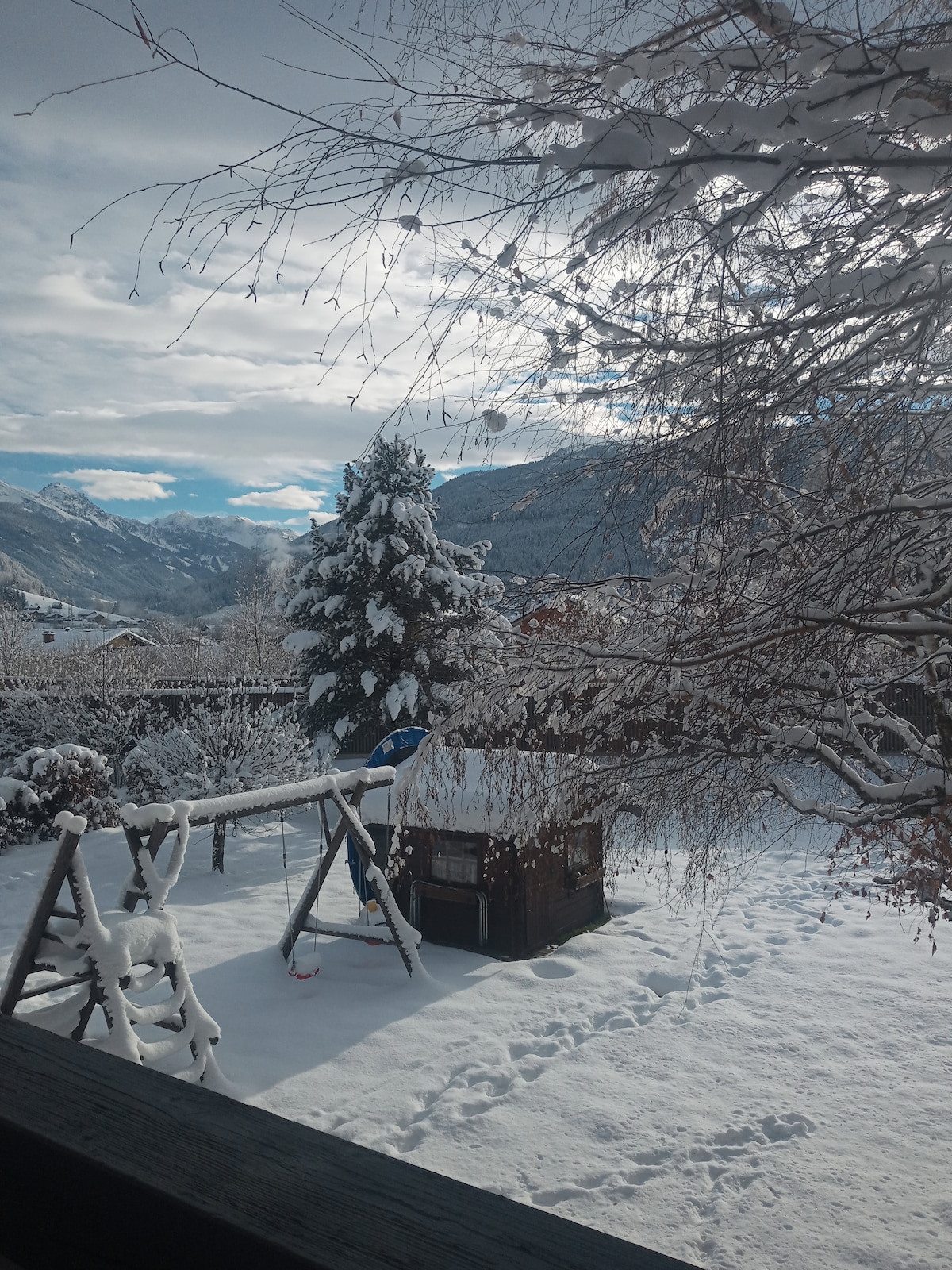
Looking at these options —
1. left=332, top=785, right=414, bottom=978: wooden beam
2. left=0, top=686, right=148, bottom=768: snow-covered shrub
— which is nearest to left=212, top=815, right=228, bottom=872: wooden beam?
left=332, top=785, right=414, bottom=978: wooden beam

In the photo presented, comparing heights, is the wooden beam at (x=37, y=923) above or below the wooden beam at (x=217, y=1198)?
A: below

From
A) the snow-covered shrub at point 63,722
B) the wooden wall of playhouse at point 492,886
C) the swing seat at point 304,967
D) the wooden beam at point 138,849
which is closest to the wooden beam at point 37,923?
the wooden beam at point 138,849

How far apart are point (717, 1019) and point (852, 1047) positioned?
0.91 metres

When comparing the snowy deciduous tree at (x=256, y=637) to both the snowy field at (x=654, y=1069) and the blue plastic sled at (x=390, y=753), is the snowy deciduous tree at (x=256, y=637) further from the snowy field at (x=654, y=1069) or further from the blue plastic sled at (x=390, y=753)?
the snowy field at (x=654, y=1069)

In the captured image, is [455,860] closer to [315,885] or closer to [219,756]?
[315,885]

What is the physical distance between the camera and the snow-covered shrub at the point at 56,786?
11.9 m

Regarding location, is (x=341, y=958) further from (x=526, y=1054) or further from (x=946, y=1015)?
(x=946, y=1015)

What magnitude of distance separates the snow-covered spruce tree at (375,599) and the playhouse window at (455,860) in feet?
21.9

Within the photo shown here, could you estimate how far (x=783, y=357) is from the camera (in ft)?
8.03

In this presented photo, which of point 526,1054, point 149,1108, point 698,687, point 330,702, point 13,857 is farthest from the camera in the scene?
point 330,702

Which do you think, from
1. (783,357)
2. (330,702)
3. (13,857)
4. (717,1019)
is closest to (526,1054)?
(717,1019)

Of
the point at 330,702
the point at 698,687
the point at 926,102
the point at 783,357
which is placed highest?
the point at 926,102

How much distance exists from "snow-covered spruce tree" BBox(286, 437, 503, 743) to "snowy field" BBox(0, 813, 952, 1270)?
253 inches

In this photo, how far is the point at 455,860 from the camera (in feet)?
25.3
